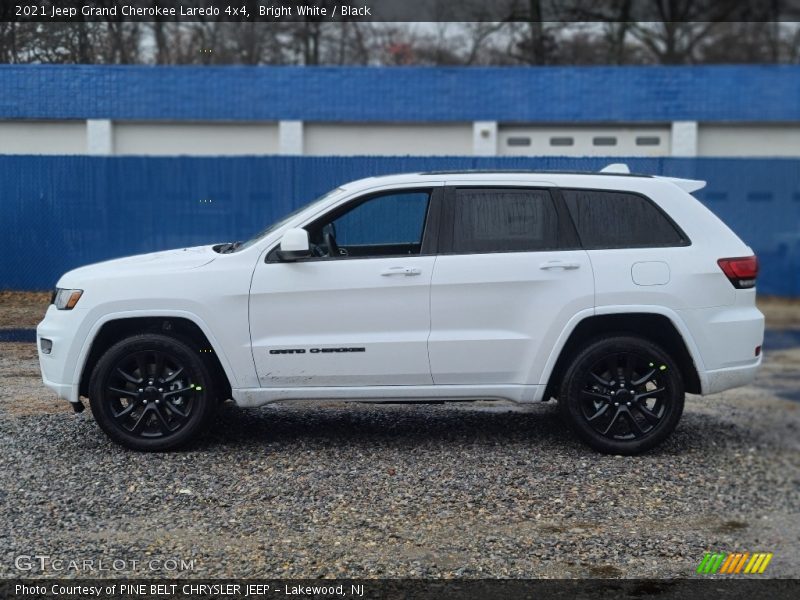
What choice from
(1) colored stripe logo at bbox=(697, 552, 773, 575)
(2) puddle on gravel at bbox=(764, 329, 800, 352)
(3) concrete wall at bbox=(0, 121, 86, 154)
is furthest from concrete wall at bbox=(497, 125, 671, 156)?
(1) colored stripe logo at bbox=(697, 552, 773, 575)

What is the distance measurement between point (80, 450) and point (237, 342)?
1249mm

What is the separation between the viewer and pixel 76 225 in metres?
8.74

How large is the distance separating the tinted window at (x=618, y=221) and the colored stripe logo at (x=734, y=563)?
8.10ft

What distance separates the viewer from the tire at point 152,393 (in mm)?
6152

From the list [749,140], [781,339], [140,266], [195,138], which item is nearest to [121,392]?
[140,266]

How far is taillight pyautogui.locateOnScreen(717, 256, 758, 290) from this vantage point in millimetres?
6168

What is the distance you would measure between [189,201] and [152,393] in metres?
4.35

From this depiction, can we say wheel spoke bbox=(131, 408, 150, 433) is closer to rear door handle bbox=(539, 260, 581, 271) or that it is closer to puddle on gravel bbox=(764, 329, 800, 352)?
rear door handle bbox=(539, 260, 581, 271)

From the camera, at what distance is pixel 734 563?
4.16m

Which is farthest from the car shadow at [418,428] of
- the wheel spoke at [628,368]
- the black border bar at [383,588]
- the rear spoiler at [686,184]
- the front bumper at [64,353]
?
the black border bar at [383,588]

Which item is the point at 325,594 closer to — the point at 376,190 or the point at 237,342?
the point at 237,342

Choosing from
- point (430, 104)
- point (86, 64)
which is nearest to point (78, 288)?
point (86, 64)

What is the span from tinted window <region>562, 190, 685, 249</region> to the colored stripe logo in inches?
97.2

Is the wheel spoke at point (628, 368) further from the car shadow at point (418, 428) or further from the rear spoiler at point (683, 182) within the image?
the rear spoiler at point (683, 182)
